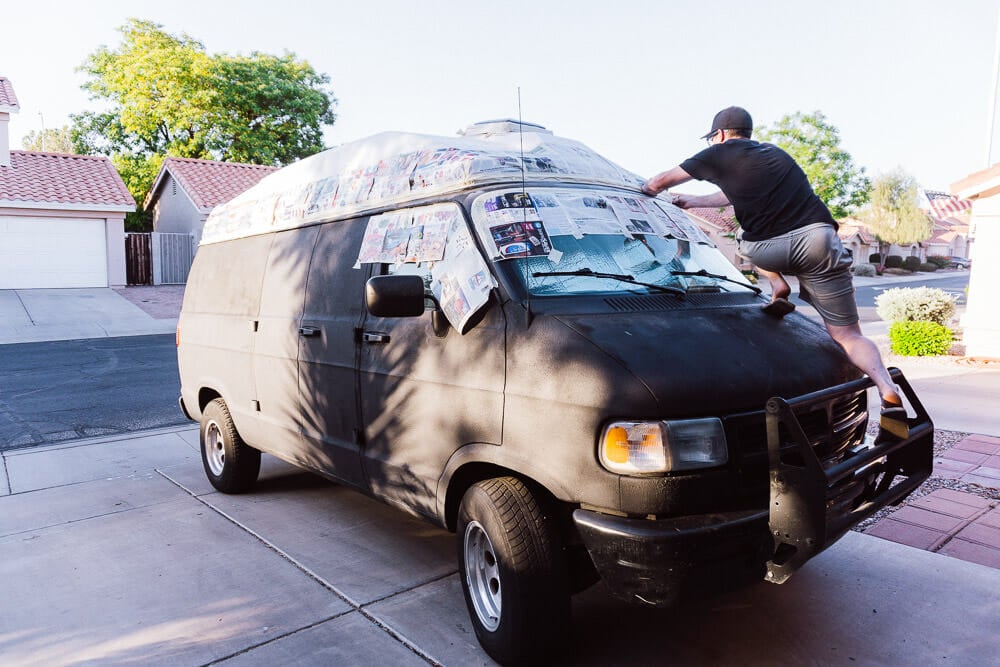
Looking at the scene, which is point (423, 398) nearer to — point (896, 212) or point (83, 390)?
point (83, 390)

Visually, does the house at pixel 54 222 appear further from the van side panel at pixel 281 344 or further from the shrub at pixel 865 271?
the shrub at pixel 865 271

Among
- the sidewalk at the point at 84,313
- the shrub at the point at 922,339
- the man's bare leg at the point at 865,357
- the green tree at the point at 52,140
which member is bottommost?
the sidewalk at the point at 84,313

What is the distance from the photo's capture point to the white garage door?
22.9 m

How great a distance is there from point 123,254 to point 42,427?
19.7m

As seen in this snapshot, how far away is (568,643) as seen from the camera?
302cm

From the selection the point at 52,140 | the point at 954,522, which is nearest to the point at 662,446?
the point at 954,522

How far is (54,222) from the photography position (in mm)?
23797

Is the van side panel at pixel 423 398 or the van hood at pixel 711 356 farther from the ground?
the van hood at pixel 711 356

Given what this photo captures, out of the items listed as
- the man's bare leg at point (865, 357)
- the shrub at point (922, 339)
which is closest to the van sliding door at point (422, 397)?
the man's bare leg at point (865, 357)

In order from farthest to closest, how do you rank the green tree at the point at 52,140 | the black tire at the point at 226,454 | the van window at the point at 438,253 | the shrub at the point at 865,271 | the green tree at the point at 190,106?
1. the green tree at the point at 52,140
2. the shrub at the point at 865,271
3. the green tree at the point at 190,106
4. the black tire at the point at 226,454
5. the van window at the point at 438,253

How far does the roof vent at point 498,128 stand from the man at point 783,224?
109cm

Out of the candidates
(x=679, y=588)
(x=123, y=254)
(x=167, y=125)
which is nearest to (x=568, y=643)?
(x=679, y=588)

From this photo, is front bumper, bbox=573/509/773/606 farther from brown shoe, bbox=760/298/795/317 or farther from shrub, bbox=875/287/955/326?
shrub, bbox=875/287/955/326

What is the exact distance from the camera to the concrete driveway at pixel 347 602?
3.29 metres
